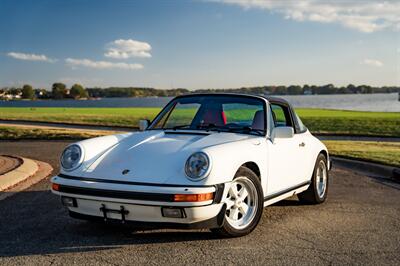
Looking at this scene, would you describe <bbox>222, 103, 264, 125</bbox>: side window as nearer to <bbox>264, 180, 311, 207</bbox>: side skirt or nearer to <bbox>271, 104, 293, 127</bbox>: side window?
<bbox>271, 104, 293, 127</bbox>: side window

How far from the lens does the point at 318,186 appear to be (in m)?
7.03

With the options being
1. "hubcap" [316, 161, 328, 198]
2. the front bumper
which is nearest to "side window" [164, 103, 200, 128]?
the front bumper

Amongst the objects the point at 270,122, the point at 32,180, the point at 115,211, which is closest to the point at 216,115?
the point at 270,122

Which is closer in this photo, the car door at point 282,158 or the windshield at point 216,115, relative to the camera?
the car door at point 282,158

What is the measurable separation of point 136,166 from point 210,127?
55.2 inches

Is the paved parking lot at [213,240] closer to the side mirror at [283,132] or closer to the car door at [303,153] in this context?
the car door at [303,153]

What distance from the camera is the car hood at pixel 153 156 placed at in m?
4.70

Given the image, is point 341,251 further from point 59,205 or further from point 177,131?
point 59,205

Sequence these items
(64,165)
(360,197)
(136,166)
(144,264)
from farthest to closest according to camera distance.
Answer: (360,197) < (64,165) < (136,166) < (144,264)

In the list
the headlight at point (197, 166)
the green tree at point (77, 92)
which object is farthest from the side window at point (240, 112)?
the green tree at point (77, 92)

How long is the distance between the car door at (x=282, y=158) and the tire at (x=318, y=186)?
44 centimetres

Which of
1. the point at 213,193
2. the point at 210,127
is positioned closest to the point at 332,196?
the point at 210,127

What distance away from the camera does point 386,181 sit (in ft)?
30.1

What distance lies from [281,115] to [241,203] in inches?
79.2
